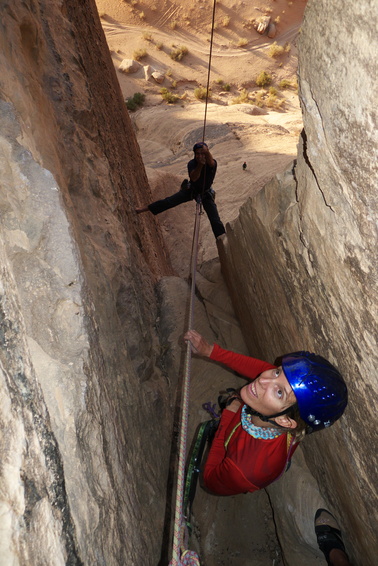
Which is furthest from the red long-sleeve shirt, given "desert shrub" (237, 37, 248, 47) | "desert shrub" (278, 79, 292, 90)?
"desert shrub" (237, 37, 248, 47)

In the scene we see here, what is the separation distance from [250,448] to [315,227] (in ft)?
4.18

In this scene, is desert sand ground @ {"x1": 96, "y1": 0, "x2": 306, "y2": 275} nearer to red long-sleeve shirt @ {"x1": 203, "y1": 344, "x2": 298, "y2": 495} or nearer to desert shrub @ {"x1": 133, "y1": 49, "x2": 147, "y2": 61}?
desert shrub @ {"x1": 133, "y1": 49, "x2": 147, "y2": 61}

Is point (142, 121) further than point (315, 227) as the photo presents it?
Yes

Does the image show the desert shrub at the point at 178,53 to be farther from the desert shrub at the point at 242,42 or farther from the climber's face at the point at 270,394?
the climber's face at the point at 270,394

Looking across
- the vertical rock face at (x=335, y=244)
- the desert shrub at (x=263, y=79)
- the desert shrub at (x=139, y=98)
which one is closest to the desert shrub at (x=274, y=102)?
the desert shrub at (x=263, y=79)

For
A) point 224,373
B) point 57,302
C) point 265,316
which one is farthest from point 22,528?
point 224,373

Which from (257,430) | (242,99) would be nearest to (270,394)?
(257,430)

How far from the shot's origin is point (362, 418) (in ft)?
6.61

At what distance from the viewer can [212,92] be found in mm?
15688

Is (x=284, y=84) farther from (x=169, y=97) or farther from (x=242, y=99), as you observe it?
(x=169, y=97)

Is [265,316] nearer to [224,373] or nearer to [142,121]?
[224,373]

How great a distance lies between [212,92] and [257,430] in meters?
15.7

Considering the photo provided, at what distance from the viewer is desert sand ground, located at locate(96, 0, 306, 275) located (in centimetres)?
773

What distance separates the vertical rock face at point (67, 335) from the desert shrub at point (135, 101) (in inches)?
418
